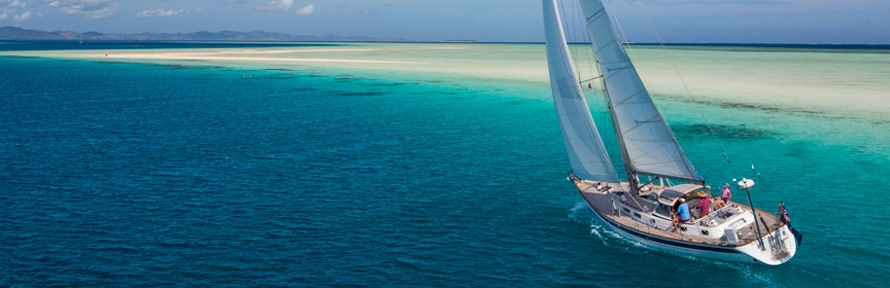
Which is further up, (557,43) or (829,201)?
(557,43)

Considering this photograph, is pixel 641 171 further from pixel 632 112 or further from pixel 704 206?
pixel 704 206

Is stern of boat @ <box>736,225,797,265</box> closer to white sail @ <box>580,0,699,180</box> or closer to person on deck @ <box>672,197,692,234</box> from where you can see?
person on deck @ <box>672,197,692,234</box>

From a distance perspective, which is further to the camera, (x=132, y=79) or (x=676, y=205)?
(x=132, y=79)

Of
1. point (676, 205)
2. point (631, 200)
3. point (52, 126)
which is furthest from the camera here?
point (52, 126)

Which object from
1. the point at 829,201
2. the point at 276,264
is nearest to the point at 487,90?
the point at 829,201

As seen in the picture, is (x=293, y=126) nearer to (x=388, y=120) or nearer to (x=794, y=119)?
(x=388, y=120)

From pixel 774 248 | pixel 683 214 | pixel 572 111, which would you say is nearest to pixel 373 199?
pixel 572 111
